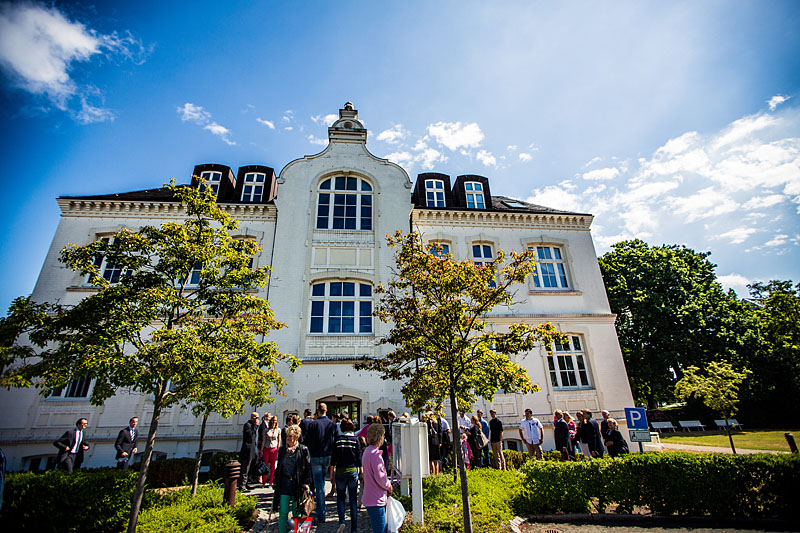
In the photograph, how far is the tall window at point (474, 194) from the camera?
2027 cm

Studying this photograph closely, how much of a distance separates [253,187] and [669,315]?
2944 cm

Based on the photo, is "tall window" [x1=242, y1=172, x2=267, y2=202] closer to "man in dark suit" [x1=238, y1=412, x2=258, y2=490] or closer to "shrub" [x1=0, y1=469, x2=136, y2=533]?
"man in dark suit" [x1=238, y1=412, x2=258, y2=490]

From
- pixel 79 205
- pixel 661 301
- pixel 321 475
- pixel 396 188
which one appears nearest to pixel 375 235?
pixel 396 188

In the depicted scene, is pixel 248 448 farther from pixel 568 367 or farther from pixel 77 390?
pixel 568 367

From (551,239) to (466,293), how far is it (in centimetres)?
1285

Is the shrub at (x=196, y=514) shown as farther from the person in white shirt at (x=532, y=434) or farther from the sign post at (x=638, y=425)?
the sign post at (x=638, y=425)

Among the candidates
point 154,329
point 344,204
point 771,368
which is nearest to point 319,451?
point 154,329

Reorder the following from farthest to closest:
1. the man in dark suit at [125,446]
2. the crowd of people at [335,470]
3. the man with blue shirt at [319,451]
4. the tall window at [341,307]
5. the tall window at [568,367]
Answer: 1. the tall window at [568,367]
2. the tall window at [341,307]
3. the man in dark suit at [125,446]
4. the man with blue shirt at [319,451]
5. the crowd of people at [335,470]

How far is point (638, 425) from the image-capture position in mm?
9398

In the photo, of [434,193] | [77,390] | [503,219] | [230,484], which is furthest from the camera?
[434,193]

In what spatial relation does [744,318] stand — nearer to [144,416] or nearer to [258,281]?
[258,281]

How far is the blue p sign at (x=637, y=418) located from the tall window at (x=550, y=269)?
900cm

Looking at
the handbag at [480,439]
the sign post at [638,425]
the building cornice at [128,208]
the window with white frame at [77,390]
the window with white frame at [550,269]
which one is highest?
the building cornice at [128,208]

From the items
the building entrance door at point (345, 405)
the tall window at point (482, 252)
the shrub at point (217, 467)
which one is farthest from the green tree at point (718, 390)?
the shrub at point (217, 467)
